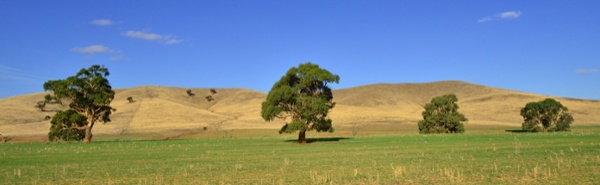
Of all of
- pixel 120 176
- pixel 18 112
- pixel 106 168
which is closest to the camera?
pixel 120 176

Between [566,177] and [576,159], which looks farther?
[576,159]

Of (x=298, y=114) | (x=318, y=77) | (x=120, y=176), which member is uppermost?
(x=318, y=77)

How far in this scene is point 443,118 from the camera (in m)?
100

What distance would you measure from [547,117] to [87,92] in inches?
3325

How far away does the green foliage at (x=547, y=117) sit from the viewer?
10375 cm

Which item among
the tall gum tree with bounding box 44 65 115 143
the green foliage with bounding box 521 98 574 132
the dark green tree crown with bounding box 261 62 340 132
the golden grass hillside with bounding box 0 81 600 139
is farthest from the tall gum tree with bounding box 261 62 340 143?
the golden grass hillside with bounding box 0 81 600 139

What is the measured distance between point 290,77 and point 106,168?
43.2m

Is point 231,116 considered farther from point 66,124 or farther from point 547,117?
point 547,117

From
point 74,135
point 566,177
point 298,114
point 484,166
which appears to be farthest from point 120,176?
point 74,135

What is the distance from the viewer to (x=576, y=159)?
31031 millimetres

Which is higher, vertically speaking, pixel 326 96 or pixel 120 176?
pixel 326 96

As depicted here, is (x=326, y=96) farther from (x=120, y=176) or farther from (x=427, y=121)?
(x=120, y=176)

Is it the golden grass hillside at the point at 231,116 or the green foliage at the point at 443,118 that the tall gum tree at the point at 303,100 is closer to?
the green foliage at the point at 443,118

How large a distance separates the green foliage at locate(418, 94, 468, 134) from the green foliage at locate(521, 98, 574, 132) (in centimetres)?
1627
